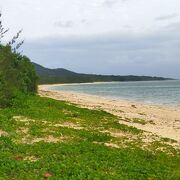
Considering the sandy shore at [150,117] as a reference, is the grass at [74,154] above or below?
above

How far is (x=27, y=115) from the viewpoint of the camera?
2978cm

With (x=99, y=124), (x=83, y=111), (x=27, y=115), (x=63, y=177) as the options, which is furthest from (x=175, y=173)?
(x=83, y=111)

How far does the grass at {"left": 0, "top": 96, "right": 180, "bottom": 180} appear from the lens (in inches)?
621

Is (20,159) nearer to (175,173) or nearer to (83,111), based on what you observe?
(175,173)

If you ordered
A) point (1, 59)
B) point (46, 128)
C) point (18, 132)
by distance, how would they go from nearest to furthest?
1. point (18, 132)
2. point (46, 128)
3. point (1, 59)

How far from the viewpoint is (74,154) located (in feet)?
61.0

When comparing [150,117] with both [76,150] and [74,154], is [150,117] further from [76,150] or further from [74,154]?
[74,154]

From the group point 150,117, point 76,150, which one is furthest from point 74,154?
point 150,117

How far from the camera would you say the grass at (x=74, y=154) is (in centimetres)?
1577

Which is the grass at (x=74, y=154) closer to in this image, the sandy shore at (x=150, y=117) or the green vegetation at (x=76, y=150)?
the green vegetation at (x=76, y=150)

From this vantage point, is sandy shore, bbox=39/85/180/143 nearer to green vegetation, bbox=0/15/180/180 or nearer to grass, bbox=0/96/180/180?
green vegetation, bbox=0/15/180/180

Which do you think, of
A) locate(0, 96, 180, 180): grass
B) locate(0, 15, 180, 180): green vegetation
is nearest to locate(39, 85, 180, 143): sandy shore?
locate(0, 15, 180, 180): green vegetation

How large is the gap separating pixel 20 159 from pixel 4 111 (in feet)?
43.1

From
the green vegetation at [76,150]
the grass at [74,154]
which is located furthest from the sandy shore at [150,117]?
the grass at [74,154]
